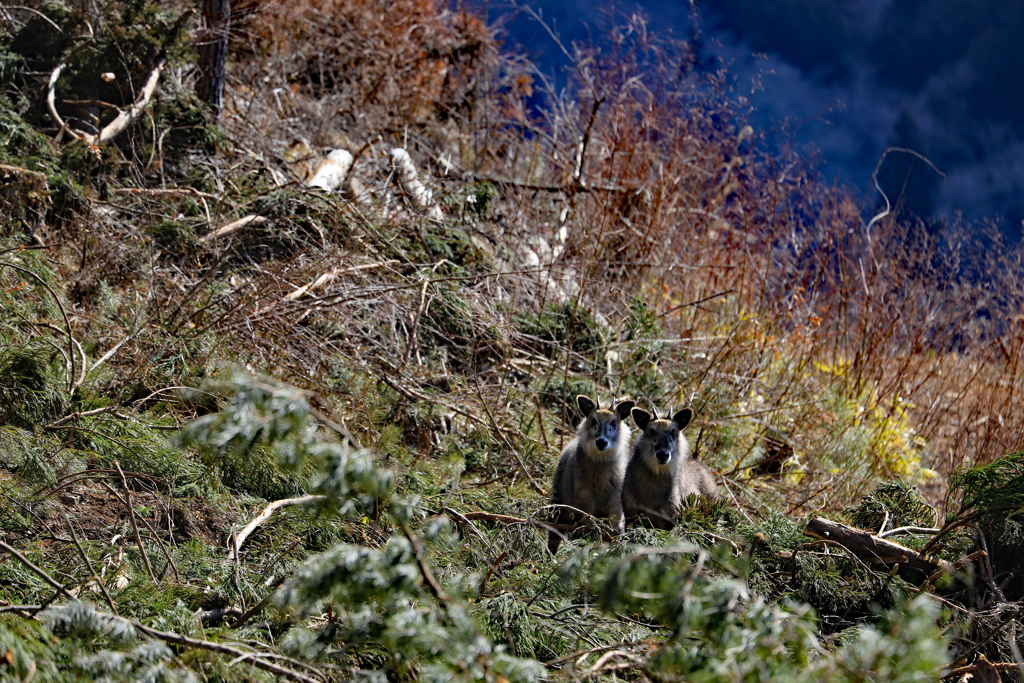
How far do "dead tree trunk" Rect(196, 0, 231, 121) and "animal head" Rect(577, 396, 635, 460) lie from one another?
5225 millimetres

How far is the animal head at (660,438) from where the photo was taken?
433cm

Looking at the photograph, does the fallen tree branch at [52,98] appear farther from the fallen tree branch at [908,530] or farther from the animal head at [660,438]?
the fallen tree branch at [908,530]

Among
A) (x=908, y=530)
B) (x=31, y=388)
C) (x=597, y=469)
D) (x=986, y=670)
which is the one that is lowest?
(x=31, y=388)

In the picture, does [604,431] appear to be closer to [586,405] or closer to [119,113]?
[586,405]

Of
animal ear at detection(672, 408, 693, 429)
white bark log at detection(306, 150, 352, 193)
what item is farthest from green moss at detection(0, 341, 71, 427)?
white bark log at detection(306, 150, 352, 193)

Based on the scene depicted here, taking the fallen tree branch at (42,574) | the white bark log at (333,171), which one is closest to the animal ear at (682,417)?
the fallen tree branch at (42,574)

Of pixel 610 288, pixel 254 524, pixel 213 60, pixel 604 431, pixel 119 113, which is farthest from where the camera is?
pixel 213 60

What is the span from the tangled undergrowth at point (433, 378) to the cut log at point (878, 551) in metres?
0.07

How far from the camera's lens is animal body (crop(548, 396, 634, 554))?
14.0 feet

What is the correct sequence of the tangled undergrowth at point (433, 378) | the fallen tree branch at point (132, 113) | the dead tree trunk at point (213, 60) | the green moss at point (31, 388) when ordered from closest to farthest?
the tangled undergrowth at point (433, 378), the green moss at point (31, 388), the fallen tree branch at point (132, 113), the dead tree trunk at point (213, 60)

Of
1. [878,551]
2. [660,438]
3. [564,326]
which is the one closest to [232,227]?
[564,326]

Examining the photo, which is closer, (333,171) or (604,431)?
(604,431)

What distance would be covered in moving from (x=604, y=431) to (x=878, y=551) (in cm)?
148

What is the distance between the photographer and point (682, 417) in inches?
177
